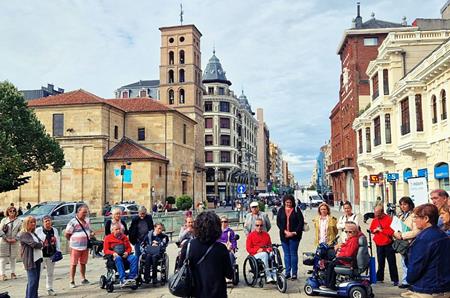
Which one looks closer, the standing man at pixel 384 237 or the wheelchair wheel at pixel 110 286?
the wheelchair wheel at pixel 110 286

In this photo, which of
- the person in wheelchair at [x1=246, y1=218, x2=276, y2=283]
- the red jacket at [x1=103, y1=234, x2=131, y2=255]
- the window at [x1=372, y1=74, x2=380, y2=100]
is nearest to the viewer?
the person in wheelchair at [x1=246, y1=218, x2=276, y2=283]

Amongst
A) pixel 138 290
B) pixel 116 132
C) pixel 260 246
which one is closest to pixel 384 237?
pixel 260 246

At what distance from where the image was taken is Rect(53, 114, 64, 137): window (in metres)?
44.0

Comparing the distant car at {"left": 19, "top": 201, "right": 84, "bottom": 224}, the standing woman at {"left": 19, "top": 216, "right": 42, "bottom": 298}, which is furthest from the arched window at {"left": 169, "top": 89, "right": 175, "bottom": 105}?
the standing woman at {"left": 19, "top": 216, "right": 42, "bottom": 298}

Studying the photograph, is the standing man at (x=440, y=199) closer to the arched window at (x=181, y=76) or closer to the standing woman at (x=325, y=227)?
the standing woman at (x=325, y=227)

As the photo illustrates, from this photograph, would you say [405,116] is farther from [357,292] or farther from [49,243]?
[49,243]

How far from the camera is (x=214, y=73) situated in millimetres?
83312

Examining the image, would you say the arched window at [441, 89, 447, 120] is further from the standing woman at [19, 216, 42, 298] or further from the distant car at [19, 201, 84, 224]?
the standing woman at [19, 216, 42, 298]

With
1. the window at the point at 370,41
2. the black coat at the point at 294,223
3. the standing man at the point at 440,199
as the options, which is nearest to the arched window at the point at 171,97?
the window at the point at 370,41

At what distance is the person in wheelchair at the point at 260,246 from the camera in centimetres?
952

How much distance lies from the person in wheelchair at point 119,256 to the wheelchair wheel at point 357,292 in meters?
4.48

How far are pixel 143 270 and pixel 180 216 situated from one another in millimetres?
13630

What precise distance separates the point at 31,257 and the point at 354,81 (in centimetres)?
4494

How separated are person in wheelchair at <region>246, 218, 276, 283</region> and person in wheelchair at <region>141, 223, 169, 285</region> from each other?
79.0 inches
